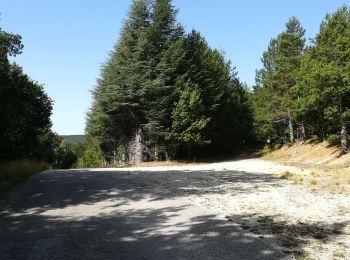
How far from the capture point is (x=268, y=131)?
52969mm

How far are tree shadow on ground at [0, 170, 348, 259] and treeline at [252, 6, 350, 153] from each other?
85.1ft

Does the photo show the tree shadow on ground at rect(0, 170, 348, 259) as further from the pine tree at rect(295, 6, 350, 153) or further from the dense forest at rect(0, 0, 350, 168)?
the pine tree at rect(295, 6, 350, 153)

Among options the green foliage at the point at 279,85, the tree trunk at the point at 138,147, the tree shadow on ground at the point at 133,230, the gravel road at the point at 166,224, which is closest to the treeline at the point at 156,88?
the tree trunk at the point at 138,147

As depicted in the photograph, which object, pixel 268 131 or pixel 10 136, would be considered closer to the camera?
pixel 10 136

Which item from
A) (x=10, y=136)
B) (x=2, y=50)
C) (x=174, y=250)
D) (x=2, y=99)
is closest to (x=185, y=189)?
(x=174, y=250)

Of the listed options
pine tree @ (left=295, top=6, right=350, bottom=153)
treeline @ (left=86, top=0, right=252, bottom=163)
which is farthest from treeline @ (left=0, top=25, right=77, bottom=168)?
pine tree @ (left=295, top=6, right=350, bottom=153)

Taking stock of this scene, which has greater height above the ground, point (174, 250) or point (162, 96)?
point (162, 96)

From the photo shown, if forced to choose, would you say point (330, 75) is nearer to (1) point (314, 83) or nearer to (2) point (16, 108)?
(1) point (314, 83)

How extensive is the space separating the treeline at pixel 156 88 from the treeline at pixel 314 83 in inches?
336

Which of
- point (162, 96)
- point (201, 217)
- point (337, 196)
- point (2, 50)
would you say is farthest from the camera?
point (162, 96)

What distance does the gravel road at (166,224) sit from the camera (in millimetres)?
6363

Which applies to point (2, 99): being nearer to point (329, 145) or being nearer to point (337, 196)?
point (337, 196)

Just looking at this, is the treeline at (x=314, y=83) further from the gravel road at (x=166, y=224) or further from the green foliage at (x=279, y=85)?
the gravel road at (x=166, y=224)

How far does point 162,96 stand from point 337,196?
25.5 metres
